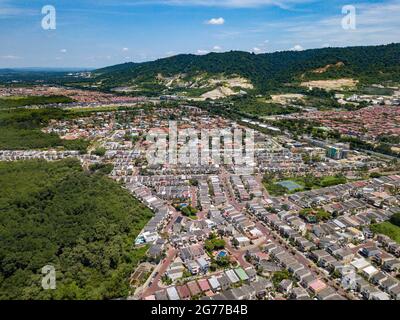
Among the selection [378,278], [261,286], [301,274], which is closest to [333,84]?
[378,278]

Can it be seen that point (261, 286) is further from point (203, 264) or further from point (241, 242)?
point (241, 242)

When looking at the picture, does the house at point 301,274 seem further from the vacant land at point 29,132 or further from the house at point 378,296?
the vacant land at point 29,132

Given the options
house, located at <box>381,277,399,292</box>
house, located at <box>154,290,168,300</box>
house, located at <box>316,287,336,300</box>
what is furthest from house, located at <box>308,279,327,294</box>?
house, located at <box>154,290,168,300</box>

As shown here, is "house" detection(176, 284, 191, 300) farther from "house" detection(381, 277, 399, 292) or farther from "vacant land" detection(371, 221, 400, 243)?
"vacant land" detection(371, 221, 400, 243)

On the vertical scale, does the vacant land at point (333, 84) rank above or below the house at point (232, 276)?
above

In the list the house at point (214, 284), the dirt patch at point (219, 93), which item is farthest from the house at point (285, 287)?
the dirt patch at point (219, 93)

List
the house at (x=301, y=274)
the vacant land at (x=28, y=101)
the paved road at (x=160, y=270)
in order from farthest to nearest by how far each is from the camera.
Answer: the vacant land at (x=28, y=101)
the house at (x=301, y=274)
the paved road at (x=160, y=270)

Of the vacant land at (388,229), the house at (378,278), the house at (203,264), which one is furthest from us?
the vacant land at (388,229)
